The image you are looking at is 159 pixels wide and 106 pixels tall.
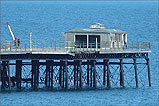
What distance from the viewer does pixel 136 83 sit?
10431 cm

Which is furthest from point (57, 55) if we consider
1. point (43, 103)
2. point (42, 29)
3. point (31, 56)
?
point (42, 29)

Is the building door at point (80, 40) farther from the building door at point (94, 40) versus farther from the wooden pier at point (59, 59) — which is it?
the building door at point (94, 40)

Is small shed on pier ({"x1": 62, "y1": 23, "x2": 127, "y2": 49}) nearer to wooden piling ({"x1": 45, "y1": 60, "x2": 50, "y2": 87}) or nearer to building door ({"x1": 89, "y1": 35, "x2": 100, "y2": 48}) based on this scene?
building door ({"x1": 89, "y1": 35, "x2": 100, "y2": 48})

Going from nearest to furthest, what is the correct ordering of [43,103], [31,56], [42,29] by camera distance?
[43,103], [31,56], [42,29]

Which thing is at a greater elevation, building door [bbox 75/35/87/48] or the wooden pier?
building door [bbox 75/35/87/48]

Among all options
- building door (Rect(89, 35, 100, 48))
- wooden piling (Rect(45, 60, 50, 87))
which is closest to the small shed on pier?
Result: building door (Rect(89, 35, 100, 48))

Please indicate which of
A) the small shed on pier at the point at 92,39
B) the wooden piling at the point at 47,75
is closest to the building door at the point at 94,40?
the small shed on pier at the point at 92,39

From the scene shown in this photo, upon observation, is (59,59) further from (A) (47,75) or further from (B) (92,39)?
(B) (92,39)

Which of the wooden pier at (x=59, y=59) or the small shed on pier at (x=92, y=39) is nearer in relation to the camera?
the wooden pier at (x=59, y=59)

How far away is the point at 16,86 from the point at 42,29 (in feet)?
273

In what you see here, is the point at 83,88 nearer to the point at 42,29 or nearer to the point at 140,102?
the point at 140,102

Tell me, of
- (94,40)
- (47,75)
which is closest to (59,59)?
(47,75)

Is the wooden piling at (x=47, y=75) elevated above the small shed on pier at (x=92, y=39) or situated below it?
below

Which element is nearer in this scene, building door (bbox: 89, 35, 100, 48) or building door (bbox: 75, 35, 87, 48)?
building door (bbox: 75, 35, 87, 48)
